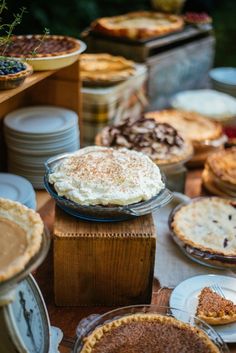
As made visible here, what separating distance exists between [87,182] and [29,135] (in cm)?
54

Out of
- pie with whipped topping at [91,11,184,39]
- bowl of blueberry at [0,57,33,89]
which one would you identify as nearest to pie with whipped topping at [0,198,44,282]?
bowl of blueberry at [0,57,33,89]

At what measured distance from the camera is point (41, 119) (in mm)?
2039

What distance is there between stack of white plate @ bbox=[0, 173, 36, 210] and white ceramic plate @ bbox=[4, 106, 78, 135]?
0.66 ft

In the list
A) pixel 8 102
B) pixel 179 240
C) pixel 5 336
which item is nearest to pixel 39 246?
pixel 5 336

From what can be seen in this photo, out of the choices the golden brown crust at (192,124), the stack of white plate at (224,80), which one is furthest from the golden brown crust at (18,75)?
the stack of white plate at (224,80)

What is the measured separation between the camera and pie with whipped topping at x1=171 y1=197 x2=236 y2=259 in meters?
1.67

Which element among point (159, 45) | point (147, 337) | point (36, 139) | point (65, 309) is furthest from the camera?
point (159, 45)

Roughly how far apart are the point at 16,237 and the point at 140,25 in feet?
7.78

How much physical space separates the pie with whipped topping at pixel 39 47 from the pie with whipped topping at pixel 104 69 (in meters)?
0.49

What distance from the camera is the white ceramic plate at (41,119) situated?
1.94 metres

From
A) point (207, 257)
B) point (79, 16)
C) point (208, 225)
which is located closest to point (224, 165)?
point (208, 225)

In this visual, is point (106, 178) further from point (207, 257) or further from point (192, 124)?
point (192, 124)

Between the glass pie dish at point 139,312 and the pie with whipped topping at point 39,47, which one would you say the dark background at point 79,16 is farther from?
the glass pie dish at point 139,312

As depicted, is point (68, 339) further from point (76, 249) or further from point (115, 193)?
point (115, 193)
